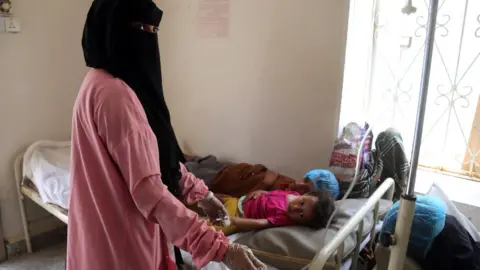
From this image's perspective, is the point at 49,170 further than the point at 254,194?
Yes

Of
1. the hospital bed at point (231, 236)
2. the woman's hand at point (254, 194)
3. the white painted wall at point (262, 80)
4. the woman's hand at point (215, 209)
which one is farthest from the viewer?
the white painted wall at point (262, 80)

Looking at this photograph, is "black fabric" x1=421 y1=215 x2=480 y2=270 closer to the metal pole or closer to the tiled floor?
the metal pole

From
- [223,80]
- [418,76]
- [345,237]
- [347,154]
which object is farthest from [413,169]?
[223,80]

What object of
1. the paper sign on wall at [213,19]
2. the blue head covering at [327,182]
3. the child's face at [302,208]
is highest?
the paper sign on wall at [213,19]

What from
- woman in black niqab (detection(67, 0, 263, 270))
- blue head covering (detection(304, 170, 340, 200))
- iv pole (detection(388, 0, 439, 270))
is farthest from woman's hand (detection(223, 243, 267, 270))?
blue head covering (detection(304, 170, 340, 200))

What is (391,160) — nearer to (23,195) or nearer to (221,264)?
(221,264)

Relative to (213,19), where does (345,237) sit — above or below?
below

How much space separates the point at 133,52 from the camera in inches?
41.2

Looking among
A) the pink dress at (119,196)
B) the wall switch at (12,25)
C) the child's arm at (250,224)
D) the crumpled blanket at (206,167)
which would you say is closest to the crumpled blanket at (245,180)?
the crumpled blanket at (206,167)

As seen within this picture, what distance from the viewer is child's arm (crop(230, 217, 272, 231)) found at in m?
1.55

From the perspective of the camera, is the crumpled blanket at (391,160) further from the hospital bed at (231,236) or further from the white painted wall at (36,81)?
the white painted wall at (36,81)

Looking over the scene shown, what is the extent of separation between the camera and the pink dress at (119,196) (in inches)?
37.1

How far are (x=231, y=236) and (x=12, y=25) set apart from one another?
1680 millimetres

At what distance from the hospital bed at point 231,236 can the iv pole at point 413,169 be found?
0.16 m
